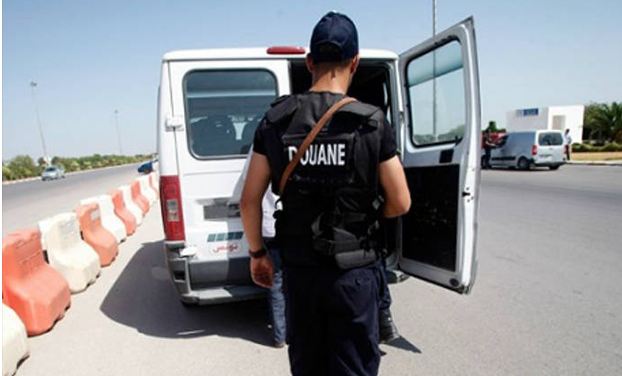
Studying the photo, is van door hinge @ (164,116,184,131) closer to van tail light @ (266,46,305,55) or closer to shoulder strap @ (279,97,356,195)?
van tail light @ (266,46,305,55)

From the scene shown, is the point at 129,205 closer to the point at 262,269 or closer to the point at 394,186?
the point at 262,269

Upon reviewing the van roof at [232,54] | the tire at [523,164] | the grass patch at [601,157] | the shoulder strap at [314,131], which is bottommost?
the grass patch at [601,157]

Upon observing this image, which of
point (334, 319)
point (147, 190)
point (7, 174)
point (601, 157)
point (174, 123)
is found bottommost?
point (601, 157)

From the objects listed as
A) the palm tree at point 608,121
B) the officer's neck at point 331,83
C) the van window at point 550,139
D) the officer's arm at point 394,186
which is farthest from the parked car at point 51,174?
the palm tree at point 608,121

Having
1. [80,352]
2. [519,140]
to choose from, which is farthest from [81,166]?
[80,352]

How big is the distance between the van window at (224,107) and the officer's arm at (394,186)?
5.72 feet

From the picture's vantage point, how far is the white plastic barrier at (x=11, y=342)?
2.73 metres

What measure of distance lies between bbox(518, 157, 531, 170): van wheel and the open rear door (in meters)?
16.2

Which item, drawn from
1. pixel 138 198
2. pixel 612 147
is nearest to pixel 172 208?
pixel 138 198

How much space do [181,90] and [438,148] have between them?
2.13m

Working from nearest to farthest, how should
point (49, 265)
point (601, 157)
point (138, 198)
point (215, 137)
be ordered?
point (215, 137) → point (49, 265) → point (138, 198) → point (601, 157)

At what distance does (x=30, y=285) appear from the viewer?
11.4 feet

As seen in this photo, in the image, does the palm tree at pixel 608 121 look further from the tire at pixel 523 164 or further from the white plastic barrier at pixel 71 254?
the white plastic barrier at pixel 71 254

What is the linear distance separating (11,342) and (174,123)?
2068 mm
